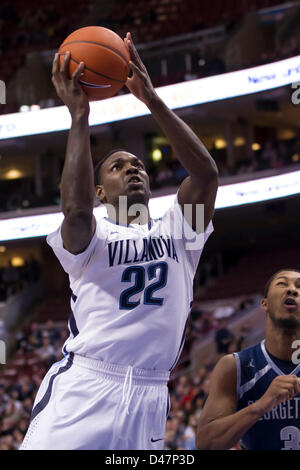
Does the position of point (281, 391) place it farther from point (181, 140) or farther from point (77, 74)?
point (77, 74)

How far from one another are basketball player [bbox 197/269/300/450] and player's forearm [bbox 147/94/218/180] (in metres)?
1.04

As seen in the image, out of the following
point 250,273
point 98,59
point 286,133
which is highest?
point 286,133

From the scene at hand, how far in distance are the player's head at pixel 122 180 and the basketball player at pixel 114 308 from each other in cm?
2

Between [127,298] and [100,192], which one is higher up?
[100,192]

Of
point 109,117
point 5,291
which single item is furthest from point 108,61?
point 5,291

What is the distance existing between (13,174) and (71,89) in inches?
840

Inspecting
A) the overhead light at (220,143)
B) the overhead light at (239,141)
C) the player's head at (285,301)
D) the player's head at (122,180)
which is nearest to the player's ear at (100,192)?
the player's head at (122,180)

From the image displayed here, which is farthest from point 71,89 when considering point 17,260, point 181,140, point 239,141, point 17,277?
point 17,260

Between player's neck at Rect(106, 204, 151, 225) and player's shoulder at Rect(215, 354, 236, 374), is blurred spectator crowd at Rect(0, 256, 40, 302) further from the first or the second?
player's neck at Rect(106, 204, 151, 225)

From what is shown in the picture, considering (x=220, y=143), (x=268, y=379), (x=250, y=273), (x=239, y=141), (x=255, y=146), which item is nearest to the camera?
(x=268, y=379)

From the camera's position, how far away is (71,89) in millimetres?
2799

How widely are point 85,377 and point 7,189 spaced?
2144 centimetres

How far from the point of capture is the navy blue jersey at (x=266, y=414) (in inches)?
139

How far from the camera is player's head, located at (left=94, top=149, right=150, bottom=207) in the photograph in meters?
3.13
